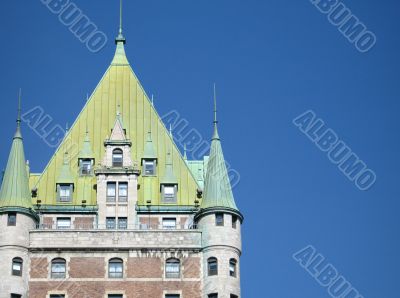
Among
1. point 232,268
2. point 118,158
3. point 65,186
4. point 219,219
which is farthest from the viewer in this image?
point 118,158

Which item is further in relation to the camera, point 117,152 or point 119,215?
point 117,152

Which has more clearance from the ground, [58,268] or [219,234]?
[219,234]

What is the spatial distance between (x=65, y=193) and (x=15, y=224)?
7051 millimetres

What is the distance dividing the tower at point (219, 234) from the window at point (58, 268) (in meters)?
10.4

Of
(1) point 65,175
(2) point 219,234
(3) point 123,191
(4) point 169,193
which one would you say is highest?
(1) point 65,175

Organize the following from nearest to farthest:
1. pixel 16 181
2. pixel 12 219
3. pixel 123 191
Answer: pixel 12 219 < pixel 16 181 < pixel 123 191

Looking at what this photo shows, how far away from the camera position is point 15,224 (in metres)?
108

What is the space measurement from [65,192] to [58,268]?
846 cm

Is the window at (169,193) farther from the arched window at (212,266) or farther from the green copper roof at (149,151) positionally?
the arched window at (212,266)

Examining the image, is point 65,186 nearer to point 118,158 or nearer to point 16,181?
point 118,158

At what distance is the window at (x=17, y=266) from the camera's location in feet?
347

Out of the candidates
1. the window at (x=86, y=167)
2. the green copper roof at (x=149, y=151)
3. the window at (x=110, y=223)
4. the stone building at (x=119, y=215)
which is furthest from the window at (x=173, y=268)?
the window at (x=86, y=167)

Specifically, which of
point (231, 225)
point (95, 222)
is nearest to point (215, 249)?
point (231, 225)

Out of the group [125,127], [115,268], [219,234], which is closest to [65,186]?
[125,127]
